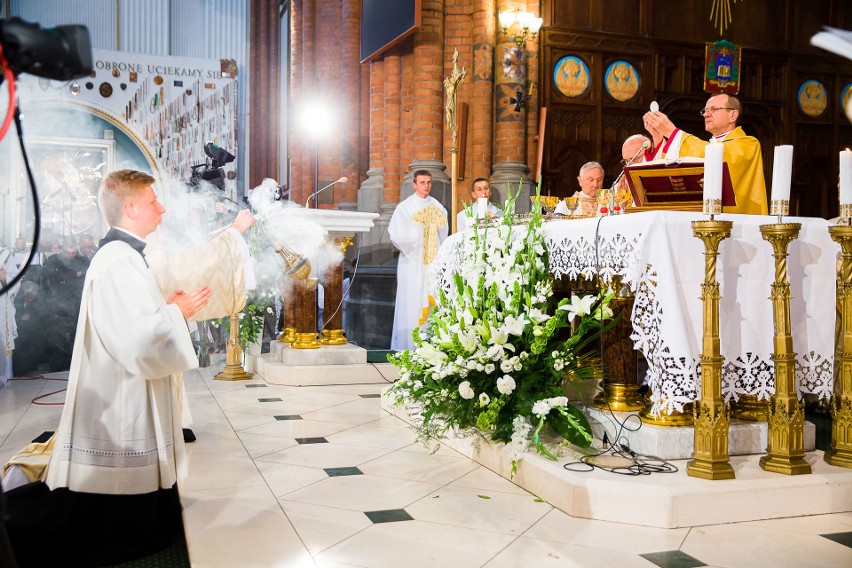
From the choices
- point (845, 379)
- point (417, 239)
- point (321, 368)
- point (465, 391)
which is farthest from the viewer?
point (417, 239)

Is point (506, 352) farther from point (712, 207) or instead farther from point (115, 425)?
point (115, 425)

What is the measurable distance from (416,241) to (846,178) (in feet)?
18.8

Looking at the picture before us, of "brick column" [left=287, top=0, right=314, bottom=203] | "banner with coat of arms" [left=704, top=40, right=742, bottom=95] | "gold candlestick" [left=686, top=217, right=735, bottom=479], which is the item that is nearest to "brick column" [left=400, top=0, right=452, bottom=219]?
"banner with coat of arms" [left=704, top=40, right=742, bottom=95]

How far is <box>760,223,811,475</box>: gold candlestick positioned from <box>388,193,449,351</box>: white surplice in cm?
554

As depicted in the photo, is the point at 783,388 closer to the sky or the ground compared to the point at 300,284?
closer to the ground

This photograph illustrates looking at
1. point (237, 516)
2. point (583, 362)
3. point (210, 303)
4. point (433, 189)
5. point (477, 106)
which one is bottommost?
point (237, 516)

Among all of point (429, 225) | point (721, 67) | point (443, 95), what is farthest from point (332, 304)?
point (721, 67)

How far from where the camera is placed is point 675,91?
35.0 feet

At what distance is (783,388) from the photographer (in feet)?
11.1

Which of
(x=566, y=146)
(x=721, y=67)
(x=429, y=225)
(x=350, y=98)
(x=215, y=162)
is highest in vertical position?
(x=721, y=67)

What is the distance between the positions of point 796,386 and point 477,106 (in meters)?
6.47

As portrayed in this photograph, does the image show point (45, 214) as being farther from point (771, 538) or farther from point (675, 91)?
point (771, 538)

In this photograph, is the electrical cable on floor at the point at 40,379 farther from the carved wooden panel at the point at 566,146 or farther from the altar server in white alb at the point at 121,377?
the carved wooden panel at the point at 566,146

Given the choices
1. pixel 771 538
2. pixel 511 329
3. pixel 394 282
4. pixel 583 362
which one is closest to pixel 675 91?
pixel 394 282
